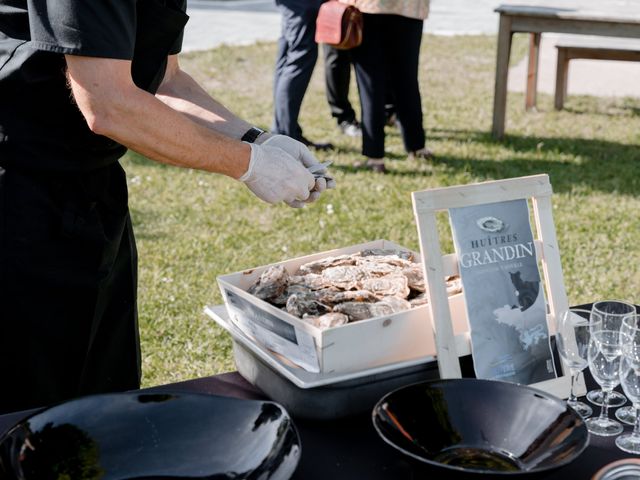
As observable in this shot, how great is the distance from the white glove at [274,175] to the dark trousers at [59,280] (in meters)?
0.33

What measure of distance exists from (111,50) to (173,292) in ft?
7.81

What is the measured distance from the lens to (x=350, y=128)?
634 cm

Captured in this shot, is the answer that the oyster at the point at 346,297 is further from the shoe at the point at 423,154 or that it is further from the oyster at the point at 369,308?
the shoe at the point at 423,154

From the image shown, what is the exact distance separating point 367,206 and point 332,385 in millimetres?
3400

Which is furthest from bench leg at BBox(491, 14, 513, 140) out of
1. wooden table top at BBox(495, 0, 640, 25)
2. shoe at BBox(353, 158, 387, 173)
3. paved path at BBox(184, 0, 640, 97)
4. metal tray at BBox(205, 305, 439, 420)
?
metal tray at BBox(205, 305, 439, 420)

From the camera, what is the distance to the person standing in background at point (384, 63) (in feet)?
16.6

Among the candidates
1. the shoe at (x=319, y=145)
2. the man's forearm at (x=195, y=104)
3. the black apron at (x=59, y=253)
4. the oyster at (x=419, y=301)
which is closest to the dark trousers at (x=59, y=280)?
the black apron at (x=59, y=253)

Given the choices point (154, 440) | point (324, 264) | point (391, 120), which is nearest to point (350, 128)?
point (391, 120)

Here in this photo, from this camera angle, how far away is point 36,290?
73.4 inches

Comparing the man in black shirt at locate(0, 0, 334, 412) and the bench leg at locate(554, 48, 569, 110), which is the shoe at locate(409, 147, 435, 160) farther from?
the man in black shirt at locate(0, 0, 334, 412)

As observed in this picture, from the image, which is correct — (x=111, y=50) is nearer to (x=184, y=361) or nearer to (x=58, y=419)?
(x=58, y=419)

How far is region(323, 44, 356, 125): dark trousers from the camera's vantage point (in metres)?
6.09

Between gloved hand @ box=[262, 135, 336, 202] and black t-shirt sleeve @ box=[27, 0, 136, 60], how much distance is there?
0.43 m

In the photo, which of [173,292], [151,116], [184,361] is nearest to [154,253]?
[173,292]
